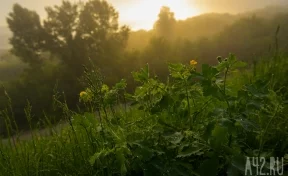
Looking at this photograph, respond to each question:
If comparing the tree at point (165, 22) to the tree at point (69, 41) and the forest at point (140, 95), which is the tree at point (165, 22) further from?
the tree at point (69, 41)

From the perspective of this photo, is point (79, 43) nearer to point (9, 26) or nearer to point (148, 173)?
point (9, 26)

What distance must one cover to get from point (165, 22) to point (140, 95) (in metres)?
28.6

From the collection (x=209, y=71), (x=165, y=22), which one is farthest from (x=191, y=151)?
(x=165, y=22)

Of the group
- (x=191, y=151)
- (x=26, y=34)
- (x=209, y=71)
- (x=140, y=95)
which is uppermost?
(x=26, y=34)

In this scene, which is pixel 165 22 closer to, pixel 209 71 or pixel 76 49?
pixel 76 49

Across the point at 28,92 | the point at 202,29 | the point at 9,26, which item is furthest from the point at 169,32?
the point at 28,92

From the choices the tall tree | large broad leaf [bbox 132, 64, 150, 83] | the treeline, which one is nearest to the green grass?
large broad leaf [bbox 132, 64, 150, 83]

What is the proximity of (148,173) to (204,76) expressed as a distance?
53 centimetres

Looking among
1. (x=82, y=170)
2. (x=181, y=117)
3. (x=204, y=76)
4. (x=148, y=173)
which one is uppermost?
(x=204, y=76)

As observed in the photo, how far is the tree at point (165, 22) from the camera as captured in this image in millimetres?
29406

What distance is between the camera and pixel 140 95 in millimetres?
1632

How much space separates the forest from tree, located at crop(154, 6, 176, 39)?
10 cm

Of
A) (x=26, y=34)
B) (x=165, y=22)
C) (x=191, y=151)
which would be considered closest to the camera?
(x=191, y=151)

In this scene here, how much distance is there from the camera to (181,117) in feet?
5.16
